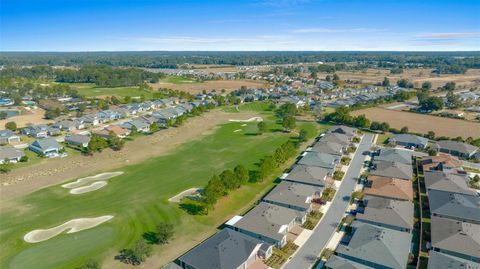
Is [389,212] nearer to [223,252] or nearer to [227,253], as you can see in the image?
[227,253]

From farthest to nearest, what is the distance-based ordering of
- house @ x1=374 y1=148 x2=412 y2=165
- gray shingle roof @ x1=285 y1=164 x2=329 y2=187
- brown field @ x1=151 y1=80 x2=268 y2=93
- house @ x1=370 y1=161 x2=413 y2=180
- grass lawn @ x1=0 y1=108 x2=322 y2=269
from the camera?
brown field @ x1=151 y1=80 x2=268 y2=93
house @ x1=374 y1=148 x2=412 y2=165
house @ x1=370 y1=161 x2=413 y2=180
gray shingle roof @ x1=285 y1=164 x2=329 y2=187
grass lawn @ x1=0 y1=108 x2=322 y2=269

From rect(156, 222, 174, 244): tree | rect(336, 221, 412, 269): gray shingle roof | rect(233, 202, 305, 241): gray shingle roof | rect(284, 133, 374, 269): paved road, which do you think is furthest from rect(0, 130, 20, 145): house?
rect(336, 221, 412, 269): gray shingle roof

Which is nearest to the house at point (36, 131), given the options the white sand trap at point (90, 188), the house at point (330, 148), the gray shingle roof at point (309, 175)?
the white sand trap at point (90, 188)

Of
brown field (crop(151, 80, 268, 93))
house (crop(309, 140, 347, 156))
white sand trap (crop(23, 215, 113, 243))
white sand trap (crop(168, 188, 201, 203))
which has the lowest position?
white sand trap (crop(23, 215, 113, 243))

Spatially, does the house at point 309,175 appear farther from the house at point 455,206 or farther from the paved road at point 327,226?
the house at point 455,206

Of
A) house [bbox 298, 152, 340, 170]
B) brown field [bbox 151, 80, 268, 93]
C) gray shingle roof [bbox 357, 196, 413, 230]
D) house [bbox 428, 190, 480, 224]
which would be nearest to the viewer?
gray shingle roof [bbox 357, 196, 413, 230]

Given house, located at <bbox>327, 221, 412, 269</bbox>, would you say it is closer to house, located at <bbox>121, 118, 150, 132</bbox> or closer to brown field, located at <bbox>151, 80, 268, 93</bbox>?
house, located at <bbox>121, 118, 150, 132</bbox>
